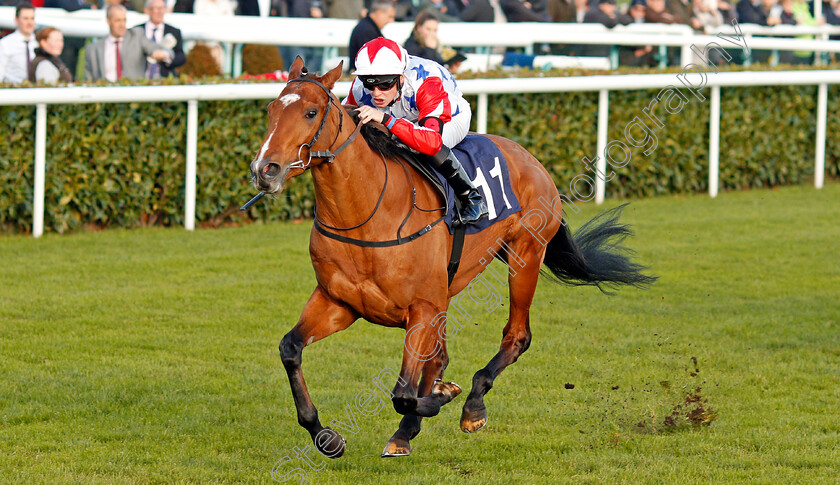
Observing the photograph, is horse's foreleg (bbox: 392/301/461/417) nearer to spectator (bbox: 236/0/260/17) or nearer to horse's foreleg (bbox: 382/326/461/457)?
horse's foreleg (bbox: 382/326/461/457)

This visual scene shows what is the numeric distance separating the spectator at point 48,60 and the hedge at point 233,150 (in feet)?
3.08

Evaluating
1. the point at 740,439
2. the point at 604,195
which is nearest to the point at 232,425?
the point at 740,439

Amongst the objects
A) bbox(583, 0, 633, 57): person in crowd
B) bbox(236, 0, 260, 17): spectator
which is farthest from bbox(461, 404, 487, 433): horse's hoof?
bbox(583, 0, 633, 57): person in crowd

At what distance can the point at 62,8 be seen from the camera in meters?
12.7

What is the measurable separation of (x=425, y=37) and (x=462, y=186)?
5.30 meters

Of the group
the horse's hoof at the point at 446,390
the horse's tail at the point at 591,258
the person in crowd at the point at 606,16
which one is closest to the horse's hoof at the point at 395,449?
the horse's hoof at the point at 446,390

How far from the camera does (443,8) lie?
15.3m

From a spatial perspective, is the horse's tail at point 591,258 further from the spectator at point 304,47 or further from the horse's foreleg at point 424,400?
the spectator at point 304,47

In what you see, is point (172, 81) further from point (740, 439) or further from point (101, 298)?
point (740, 439)

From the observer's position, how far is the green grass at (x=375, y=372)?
4.46 metres

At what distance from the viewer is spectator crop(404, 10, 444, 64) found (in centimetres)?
962

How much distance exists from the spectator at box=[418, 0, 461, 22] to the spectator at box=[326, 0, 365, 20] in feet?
3.04

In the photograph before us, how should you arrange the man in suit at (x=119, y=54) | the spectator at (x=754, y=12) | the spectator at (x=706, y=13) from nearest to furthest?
1. the man in suit at (x=119, y=54)
2. the spectator at (x=706, y=13)
3. the spectator at (x=754, y=12)

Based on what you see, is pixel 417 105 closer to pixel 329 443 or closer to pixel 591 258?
pixel 329 443
